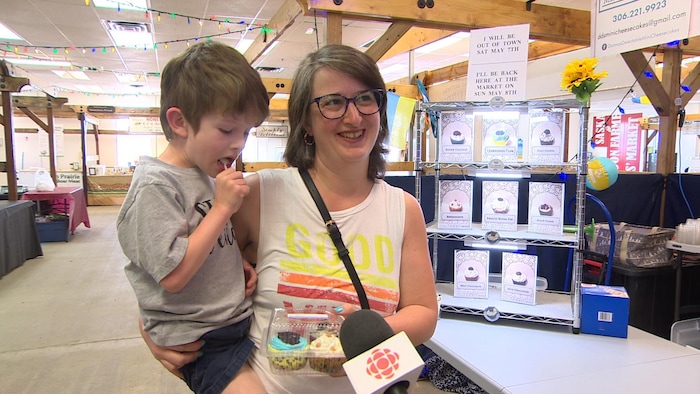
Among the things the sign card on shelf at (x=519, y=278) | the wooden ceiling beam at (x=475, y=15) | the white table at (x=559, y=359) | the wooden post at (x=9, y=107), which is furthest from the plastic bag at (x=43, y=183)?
the sign card on shelf at (x=519, y=278)

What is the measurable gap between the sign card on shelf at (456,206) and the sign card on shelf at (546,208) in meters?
0.31

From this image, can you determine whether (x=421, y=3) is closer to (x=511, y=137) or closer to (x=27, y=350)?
(x=511, y=137)

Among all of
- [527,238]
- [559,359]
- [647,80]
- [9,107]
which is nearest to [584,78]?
[527,238]

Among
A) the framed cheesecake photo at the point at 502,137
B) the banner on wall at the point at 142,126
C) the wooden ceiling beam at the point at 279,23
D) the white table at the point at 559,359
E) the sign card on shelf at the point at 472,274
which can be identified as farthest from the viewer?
the banner on wall at the point at 142,126

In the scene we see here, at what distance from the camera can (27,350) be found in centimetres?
337

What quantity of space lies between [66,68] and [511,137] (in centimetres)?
1179

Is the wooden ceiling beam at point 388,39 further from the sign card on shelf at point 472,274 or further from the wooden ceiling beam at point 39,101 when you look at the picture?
the wooden ceiling beam at point 39,101

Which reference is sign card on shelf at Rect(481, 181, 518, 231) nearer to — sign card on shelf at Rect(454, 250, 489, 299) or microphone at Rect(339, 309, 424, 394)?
sign card on shelf at Rect(454, 250, 489, 299)

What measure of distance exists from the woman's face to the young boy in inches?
5.6

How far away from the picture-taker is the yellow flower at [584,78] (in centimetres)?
201

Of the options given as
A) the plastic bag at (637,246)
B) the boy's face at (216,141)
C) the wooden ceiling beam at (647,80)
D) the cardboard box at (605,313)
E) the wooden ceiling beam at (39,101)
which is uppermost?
the wooden ceiling beam at (39,101)

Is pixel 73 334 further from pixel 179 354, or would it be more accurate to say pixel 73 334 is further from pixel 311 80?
pixel 311 80

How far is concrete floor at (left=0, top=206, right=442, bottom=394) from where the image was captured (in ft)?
9.55

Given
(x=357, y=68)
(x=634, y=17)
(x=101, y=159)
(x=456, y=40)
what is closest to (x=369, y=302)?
(x=357, y=68)
